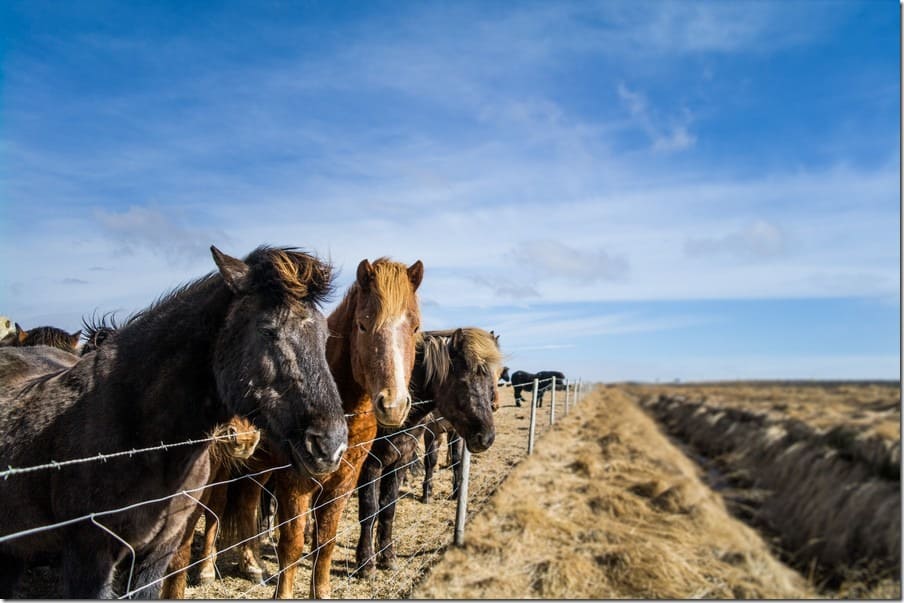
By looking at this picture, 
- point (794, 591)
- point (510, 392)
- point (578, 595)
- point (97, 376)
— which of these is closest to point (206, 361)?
point (97, 376)

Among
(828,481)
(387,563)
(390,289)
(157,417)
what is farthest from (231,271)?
(828,481)

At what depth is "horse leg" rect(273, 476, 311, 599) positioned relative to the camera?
3584mm

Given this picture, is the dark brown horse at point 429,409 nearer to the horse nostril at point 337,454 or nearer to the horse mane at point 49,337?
the horse nostril at point 337,454

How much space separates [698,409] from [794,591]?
21.5 meters

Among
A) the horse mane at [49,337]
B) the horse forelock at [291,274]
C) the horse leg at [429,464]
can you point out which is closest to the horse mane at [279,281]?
the horse forelock at [291,274]

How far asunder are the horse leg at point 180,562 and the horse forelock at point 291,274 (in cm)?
132

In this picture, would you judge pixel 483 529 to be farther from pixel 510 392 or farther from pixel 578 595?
pixel 510 392

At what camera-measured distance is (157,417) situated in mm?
2465

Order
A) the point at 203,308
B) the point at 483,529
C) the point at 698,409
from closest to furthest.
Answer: the point at 203,308 < the point at 483,529 < the point at 698,409

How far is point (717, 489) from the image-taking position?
1234 centimetres

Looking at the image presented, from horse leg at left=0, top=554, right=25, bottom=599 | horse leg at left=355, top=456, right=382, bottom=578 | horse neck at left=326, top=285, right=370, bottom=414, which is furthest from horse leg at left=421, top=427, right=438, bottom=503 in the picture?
horse leg at left=0, top=554, right=25, bottom=599

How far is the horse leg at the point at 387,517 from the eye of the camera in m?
5.33

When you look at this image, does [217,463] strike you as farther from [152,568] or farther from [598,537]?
[598,537]

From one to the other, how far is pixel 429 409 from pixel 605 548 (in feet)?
8.49
